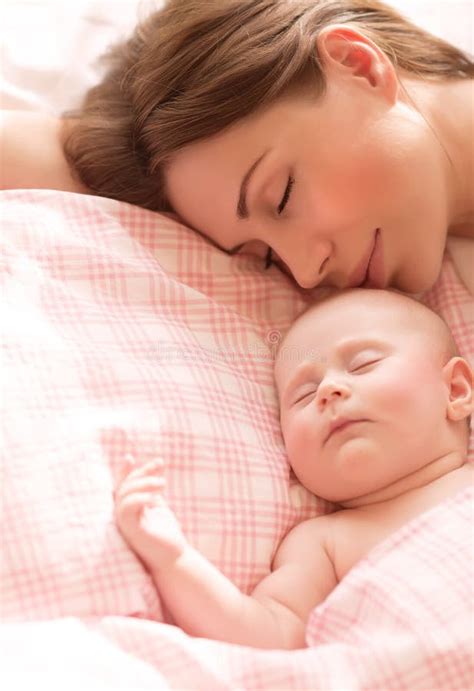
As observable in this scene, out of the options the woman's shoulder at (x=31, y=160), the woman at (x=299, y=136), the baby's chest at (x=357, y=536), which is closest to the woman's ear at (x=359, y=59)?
the woman at (x=299, y=136)

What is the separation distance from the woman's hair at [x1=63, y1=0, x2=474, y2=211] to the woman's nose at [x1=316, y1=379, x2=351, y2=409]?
19.5 inches

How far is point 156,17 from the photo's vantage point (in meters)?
1.76

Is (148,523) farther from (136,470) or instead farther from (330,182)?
(330,182)

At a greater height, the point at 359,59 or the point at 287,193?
the point at 359,59

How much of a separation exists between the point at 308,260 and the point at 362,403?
0.32 m

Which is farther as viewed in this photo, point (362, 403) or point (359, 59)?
point (359, 59)

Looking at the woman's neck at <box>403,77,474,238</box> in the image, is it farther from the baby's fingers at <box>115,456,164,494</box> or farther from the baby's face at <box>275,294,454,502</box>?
the baby's fingers at <box>115,456,164,494</box>

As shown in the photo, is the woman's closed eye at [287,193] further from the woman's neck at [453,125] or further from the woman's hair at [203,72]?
the woman's neck at [453,125]

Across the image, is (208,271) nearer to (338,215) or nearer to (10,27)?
(338,215)

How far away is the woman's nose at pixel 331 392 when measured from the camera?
4.59ft

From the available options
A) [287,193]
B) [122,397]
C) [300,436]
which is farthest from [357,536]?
[287,193]

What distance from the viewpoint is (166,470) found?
4.49 ft

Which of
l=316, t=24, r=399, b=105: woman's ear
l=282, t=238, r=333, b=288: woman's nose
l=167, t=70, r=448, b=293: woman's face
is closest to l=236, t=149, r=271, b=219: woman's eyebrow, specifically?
l=167, t=70, r=448, b=293: woman's face

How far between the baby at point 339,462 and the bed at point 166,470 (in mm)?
42
